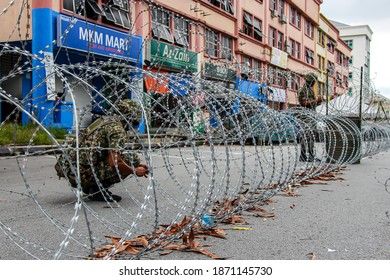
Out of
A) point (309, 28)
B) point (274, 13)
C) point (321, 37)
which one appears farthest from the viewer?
point (321, 37)

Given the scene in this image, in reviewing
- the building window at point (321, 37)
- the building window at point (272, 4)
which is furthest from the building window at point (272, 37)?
the building window at point (321, 37)

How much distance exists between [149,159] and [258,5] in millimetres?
30087

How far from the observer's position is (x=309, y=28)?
140 feet

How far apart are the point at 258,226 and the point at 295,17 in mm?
36900

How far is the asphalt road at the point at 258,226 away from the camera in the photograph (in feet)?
11.8

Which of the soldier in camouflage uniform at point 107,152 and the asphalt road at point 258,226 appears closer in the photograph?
the asphalt road at point 258,226

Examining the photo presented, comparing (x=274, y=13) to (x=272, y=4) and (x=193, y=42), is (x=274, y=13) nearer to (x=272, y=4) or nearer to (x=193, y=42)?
(x=272, y=4)

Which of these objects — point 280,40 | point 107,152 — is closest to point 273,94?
point 107,152

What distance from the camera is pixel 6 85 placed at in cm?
1802

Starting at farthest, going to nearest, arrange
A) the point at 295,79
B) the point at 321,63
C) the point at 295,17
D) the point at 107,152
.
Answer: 1. the point at 321,63
2. the point at 295,17
3. the point at 295,79
4. the point at 107,152

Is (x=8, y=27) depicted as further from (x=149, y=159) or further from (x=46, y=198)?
(x=149, y=159)

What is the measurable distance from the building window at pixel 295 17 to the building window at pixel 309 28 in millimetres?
2005

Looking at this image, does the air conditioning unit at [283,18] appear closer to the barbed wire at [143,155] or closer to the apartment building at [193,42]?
the apartment building at [193,42]

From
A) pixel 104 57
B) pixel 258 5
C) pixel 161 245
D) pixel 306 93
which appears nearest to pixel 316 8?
pixel 258 5
